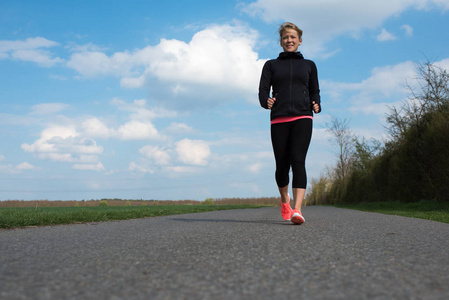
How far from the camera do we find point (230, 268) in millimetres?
2420

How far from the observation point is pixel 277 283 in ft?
6.68

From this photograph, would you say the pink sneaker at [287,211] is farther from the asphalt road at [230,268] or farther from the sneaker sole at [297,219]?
the asphalt road at [230,268]

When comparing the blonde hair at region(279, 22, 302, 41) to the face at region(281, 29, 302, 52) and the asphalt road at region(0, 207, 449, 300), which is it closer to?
Result: the face at region(281, 29, 302, 52)

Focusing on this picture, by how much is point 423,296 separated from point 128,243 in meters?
2.69

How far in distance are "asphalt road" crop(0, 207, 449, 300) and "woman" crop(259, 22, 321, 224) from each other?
1647 millimetres

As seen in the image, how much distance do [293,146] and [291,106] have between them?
21.7 inches

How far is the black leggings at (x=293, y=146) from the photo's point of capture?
531 cm

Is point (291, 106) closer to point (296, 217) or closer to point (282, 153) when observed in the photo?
point (282, 153)

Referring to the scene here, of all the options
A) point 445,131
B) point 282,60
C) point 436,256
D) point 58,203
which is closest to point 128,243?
point 436,256

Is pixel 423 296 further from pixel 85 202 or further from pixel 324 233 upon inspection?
pixel 85 202

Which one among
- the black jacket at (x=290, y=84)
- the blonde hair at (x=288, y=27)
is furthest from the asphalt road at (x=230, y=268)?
the blonde hair at (x=288, y=27)

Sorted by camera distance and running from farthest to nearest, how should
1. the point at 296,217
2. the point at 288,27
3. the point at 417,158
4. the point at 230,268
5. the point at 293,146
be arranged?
the point at 417,158 → the point at 288,27 → the point at 293,146 → the point at 296,217 → the point at 230,268

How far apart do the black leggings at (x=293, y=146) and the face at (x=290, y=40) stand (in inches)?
44.0

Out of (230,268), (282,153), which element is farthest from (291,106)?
(230,268)
